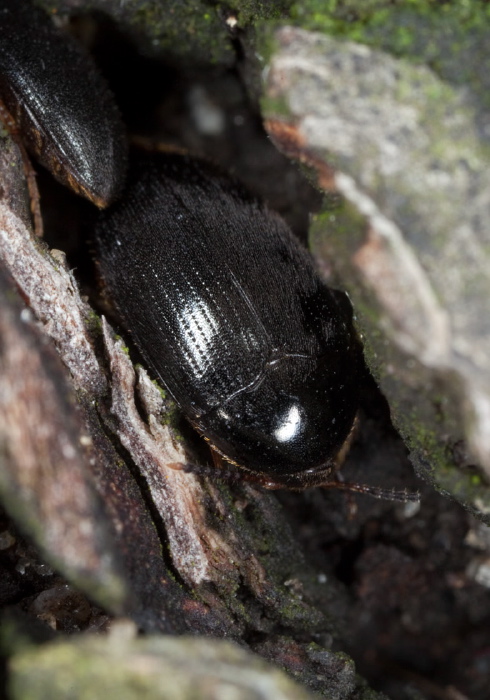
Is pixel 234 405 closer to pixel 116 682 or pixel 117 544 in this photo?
pixel 117 544

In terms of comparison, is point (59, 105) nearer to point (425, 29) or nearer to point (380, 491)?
point (425, 29)

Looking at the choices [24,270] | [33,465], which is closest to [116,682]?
[33,465]

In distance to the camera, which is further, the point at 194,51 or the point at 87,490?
the point at 194,51

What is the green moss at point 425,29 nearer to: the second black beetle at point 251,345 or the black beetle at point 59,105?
the second black beetle at point 251,345

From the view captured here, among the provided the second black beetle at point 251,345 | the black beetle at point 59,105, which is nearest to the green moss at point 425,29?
the second black beetle at point 251,345

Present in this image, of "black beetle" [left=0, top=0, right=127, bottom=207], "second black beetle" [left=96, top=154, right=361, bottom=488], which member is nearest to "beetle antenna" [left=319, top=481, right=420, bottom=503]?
"second black beetle" [left=96, top=154, right=361, bottom=488]

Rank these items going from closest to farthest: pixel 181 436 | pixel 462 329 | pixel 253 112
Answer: pixel 462 329 → pixel 181 436 → pixel 253 112
